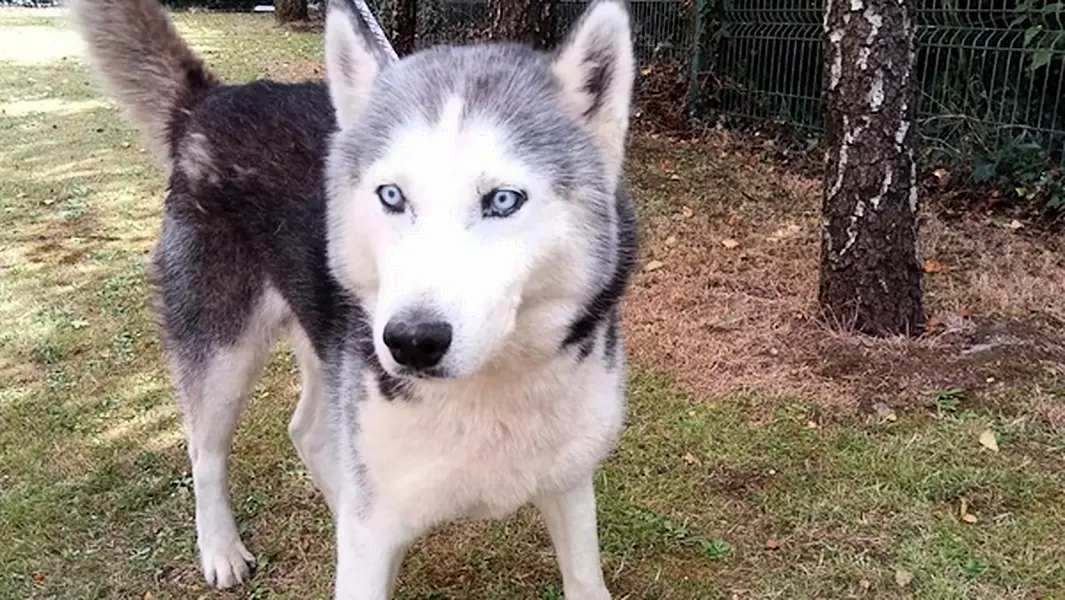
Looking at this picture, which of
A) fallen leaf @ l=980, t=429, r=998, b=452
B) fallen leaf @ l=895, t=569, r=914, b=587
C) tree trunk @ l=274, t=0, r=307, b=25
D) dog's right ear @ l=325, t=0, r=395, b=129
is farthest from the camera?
tree trunk @ l=274, t=0, r=307, b=25

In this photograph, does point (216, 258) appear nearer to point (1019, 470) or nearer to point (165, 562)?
point (165, 562)

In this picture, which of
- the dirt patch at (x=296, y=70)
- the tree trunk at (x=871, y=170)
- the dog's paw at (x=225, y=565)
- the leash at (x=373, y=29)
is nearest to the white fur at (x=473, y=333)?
the leash at (x=373, y=29)

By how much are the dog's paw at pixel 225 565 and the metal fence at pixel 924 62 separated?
4.32m

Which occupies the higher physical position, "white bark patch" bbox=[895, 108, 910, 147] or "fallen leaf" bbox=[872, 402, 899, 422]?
"white bark patch" bbox=[895, 108, 910, 147]

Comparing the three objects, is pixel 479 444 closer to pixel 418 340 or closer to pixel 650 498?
pixel 418 340

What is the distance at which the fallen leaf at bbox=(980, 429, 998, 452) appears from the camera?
138 inches

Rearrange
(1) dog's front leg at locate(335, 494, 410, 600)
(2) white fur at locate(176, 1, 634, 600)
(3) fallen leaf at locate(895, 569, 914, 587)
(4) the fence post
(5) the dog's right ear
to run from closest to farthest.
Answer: (2) white fur at locate(176, 1, 634, 600)
(5) the dog's right ear
(1) dog's front leg at locate(335, 494, 410, 600)
(3) fallen leaf at locate(895, 569, 914, 587)
(4) the fence post

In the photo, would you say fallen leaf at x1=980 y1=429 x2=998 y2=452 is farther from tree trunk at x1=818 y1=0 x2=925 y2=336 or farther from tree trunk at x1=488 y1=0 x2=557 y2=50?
tree trunk at x1=488 y1=0 x2=557 y2=50

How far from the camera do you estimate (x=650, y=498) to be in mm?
3334

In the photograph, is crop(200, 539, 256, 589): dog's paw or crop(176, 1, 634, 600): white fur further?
crop(200, 539, 256, 589): dog's paw

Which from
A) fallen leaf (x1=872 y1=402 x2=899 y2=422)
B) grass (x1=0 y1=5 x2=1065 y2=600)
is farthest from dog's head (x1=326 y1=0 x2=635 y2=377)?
fallen leaf (x1=872 y1=402 x2=899 y2=422)

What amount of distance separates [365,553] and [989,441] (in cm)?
238

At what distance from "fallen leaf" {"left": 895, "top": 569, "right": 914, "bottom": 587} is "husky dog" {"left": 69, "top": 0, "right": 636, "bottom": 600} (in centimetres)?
91

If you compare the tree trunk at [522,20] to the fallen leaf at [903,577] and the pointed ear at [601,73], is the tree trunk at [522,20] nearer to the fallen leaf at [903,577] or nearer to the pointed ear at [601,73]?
the fallen leaf at [903,577]
